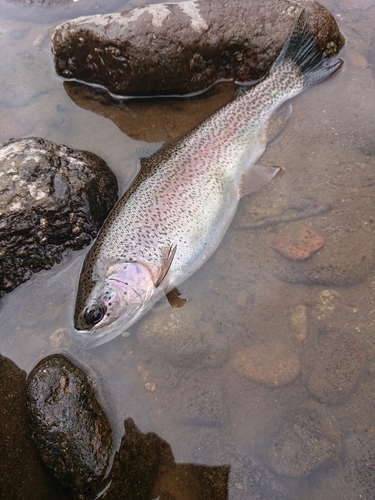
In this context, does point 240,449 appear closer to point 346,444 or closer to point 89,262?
point 346,444

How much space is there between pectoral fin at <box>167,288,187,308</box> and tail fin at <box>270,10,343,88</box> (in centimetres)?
273

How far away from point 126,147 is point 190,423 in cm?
301

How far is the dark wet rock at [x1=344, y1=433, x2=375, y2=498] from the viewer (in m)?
2.70

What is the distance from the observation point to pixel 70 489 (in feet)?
8.95

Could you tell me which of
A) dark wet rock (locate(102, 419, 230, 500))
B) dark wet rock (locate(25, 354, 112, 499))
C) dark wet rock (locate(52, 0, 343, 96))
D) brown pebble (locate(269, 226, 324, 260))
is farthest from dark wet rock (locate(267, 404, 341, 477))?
dark wet rock (locate(52, 0, 343, 96))

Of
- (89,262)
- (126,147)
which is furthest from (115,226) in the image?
(126,147)

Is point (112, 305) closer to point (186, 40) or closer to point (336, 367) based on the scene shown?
point (336, 367)

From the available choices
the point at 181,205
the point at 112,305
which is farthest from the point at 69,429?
the point at 181,205

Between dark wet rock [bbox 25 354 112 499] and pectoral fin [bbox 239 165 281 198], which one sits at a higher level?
pectoral fin [bbox 239 165 281 198]

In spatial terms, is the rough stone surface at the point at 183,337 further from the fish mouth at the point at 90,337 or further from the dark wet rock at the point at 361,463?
the dark wet rock at the point at 361,463

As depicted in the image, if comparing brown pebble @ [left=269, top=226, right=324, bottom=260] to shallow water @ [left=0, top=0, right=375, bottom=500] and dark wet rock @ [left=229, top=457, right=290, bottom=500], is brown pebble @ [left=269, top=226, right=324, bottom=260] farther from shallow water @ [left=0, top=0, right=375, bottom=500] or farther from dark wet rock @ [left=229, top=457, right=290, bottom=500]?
dark wet rock @ [left=229, top=457, right=290, bottom=500]

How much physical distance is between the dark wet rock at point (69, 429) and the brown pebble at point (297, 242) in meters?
2.19

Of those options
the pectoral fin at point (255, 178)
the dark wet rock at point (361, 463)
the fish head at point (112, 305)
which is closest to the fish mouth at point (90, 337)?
the fish head at point (112, 305)

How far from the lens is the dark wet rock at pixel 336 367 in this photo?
3.09 metres
